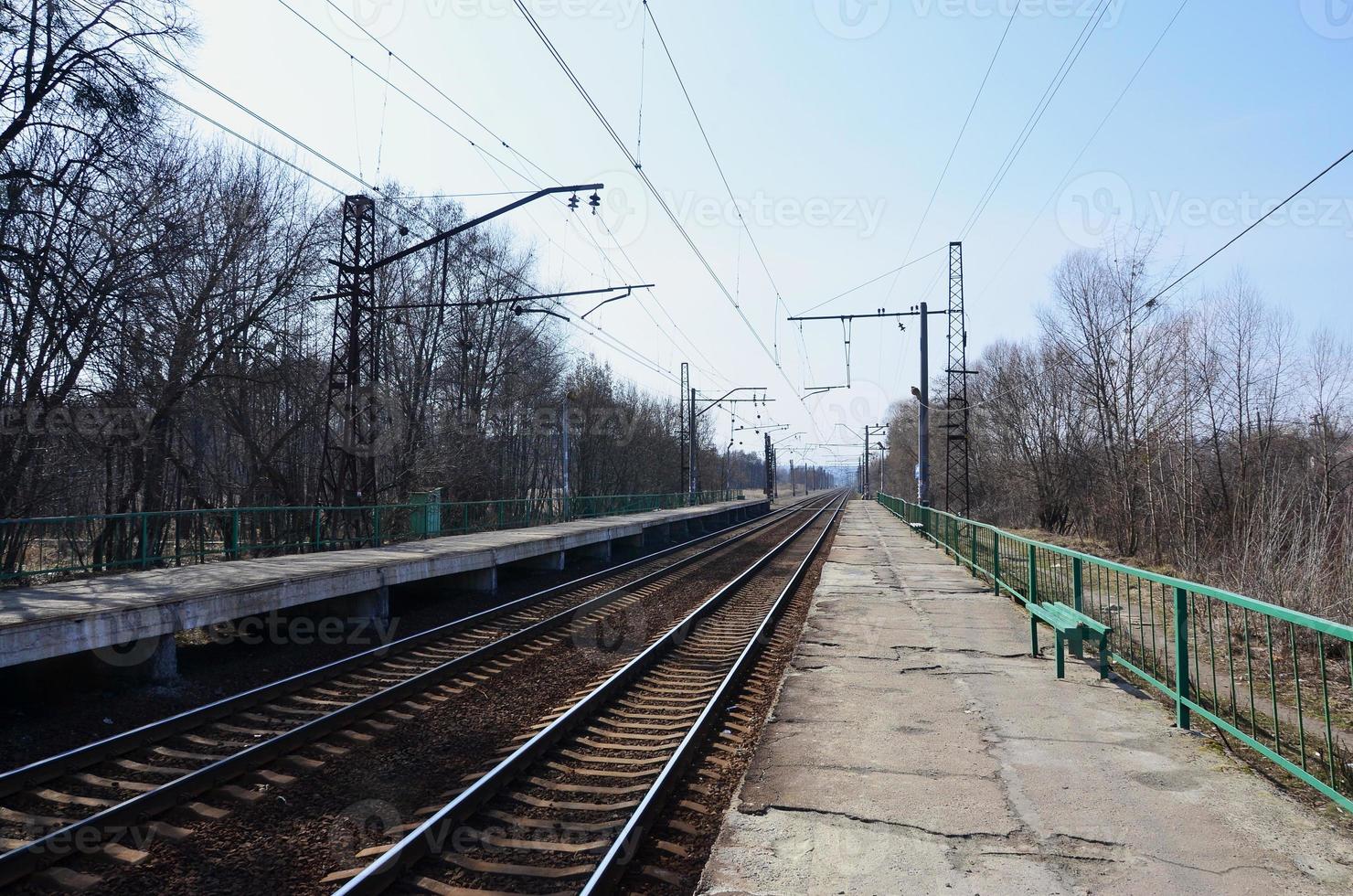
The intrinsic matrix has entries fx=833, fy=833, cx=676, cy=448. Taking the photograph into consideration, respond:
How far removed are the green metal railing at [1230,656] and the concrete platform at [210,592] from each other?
9.51 metres

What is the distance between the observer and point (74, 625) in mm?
7906


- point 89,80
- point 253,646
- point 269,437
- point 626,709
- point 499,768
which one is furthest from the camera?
point 269,437

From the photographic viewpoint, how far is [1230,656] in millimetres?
5691

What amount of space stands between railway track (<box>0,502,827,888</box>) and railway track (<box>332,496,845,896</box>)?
152cm

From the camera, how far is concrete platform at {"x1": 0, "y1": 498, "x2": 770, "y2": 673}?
789 centimetres

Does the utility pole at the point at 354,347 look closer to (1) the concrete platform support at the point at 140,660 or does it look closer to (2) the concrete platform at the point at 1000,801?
(1) the concrete platform support at the point at 140,660

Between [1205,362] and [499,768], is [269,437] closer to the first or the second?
[499,768]

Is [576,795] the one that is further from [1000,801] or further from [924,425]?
[924,425]

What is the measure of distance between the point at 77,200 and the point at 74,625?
1035 cm

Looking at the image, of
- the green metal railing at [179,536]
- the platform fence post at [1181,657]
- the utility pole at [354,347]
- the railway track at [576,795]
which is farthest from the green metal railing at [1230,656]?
the utility pole at [354,347]

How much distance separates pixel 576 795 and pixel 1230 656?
15.1 ft

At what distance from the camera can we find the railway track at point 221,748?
4973mm

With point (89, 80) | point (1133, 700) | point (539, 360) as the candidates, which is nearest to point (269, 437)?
point (89, 80)

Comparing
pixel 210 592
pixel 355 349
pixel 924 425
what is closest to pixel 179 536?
pixel 210 592
